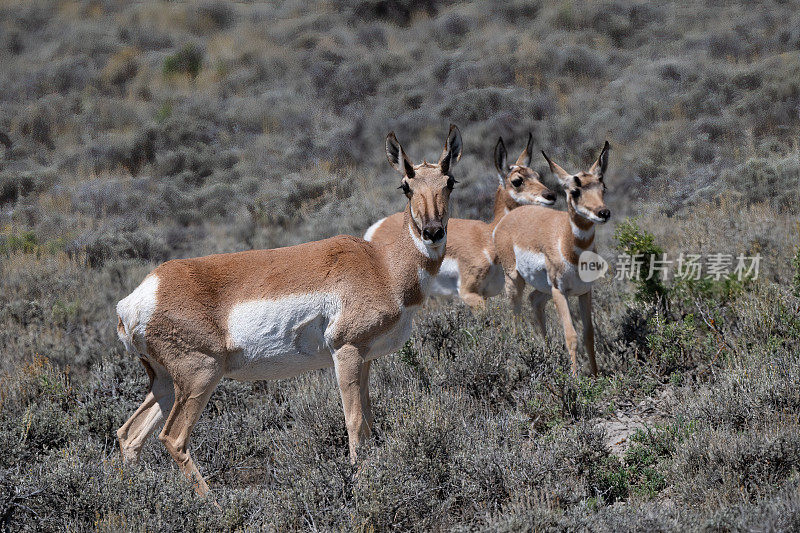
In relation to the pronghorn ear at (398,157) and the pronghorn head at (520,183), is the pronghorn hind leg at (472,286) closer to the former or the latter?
the pronghorn head at (520,183)

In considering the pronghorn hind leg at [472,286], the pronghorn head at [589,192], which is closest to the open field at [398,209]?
the pronghorn hind leg at [472,286]

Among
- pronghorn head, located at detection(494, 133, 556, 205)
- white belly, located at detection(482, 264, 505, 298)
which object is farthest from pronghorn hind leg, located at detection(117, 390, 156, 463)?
pronghorn head, located at detection(494, 133, 556, 205)

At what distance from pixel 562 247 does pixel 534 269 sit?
23.5 inches

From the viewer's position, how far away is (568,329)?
6828mm

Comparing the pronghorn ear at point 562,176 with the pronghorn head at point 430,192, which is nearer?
the pronghorn head at point 430,192

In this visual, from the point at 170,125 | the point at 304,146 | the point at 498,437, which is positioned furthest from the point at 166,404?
the point at 170,125

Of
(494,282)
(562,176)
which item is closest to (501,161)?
(494,282)

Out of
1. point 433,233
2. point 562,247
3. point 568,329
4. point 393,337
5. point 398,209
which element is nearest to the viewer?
point 433,233

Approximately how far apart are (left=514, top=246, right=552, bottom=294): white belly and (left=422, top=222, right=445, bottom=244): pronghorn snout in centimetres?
313

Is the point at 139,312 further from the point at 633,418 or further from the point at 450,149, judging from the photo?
the point at 633,418

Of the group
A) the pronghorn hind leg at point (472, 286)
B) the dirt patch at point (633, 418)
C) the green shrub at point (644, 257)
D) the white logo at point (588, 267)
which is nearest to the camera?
the dirt patch at point (633, 418)

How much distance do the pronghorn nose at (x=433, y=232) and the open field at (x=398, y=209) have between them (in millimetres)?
1253

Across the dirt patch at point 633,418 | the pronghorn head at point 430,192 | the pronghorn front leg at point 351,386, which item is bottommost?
the dirt patch at point 633,418

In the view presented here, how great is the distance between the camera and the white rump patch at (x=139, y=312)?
4.53 metres
